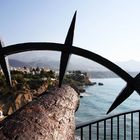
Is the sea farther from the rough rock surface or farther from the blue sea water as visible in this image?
the rough rock surface

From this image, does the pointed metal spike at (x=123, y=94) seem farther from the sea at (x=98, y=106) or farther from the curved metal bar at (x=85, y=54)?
the sea at (x=98, y=106)

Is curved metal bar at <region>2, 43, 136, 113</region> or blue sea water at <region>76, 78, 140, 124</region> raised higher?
curved metal bar at <region>2, 43, 136, 113</region>

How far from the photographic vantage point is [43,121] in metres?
2.47

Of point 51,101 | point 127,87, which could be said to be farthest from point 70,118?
point 127,87

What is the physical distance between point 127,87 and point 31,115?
2.70ft

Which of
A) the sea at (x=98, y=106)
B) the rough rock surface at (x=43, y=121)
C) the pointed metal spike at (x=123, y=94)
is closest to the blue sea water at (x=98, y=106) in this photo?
the sea at (x=98, y=106)

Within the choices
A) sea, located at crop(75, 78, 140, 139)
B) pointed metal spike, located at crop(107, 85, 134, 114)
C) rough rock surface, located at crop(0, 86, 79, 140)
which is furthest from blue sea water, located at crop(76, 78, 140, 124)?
pointed metal spike, located at crop(107, 85, 134, 114)

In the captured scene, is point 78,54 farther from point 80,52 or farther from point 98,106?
point 98,106

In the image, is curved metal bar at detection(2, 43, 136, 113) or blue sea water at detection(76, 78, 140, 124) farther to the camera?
blue sea water at detection(76, 78, 140, 124)

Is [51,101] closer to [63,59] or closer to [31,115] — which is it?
[31,115]

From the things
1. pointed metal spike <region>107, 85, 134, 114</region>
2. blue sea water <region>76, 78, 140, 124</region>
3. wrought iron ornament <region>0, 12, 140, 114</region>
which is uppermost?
wrought iron ornament <region>0, 12, 140, 114</region>

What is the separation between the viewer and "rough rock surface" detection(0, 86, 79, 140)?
2.20 meters

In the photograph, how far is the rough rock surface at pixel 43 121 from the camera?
7.22 ft

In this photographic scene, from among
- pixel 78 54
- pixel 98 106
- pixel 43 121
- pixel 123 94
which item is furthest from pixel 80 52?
pixel 98 106
